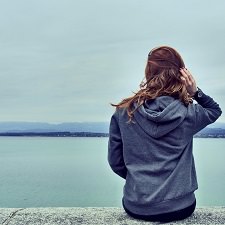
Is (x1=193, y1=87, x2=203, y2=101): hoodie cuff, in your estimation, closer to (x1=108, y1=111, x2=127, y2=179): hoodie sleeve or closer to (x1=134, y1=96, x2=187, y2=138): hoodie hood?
(x1=134, y1=96, x2=187, y2=138): hoodie hood

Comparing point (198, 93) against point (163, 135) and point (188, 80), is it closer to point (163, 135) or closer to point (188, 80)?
point (188, 80)

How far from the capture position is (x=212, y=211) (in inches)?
158

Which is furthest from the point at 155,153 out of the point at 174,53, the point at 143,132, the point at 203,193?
the point at 203,193

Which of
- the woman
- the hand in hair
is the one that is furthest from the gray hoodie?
the hand in hair

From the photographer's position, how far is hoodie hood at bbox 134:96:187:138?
3.52 metres

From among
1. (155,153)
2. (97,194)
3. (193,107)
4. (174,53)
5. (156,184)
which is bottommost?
(97,194)

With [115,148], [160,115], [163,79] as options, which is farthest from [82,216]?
[163,79]

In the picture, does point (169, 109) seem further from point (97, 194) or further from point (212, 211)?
point (97, 194)

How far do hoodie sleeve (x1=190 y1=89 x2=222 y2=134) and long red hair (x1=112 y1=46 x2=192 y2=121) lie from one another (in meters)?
0.09

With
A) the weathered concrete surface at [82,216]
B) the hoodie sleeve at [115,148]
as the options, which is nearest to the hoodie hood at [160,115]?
the hoodie sleeve at [115,148]

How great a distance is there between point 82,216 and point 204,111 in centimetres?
133

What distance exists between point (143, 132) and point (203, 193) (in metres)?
33.2

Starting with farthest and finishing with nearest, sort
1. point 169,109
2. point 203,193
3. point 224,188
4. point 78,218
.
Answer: point 224,188 < point 203,193 < point 78,218 < point 169,109

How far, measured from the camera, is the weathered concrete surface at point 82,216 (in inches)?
147
